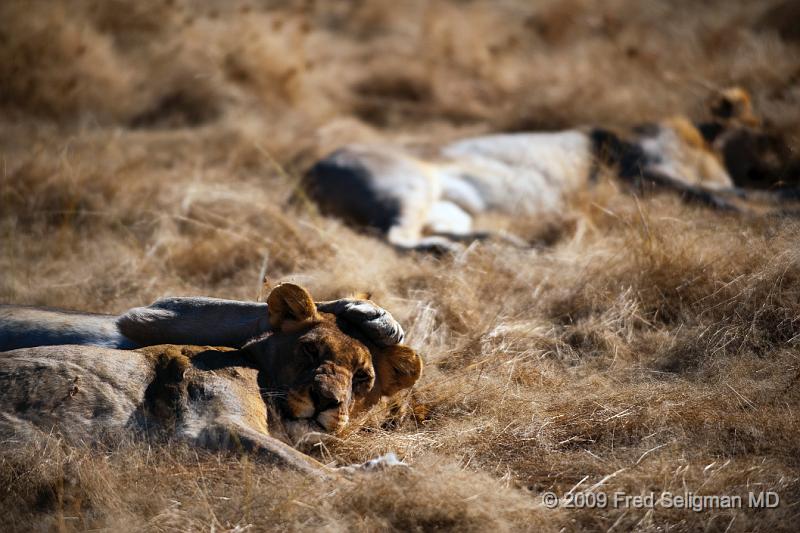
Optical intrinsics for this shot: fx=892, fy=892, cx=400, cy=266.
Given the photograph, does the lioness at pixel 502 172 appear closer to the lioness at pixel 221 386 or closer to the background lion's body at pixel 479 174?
the background lion's body at pixel 479 174

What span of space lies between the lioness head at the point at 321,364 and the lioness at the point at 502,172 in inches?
81.8

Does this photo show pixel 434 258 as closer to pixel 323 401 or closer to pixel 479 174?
pixel 479 174

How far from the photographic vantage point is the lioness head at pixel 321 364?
3912 mm

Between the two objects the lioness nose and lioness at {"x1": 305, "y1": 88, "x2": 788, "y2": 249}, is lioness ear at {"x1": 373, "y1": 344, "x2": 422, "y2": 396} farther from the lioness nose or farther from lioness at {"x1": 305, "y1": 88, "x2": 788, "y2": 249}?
lioness at {"x1": 305, "y1": 88, "x2": 788, "y2": 249}

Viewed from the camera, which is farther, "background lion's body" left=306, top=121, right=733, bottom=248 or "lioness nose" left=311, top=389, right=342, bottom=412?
"background lion's body" left=306, top=121, right=733, bottom=248

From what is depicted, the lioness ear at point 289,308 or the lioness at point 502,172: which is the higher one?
the lioness ear at point 289,308

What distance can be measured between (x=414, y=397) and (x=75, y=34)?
6.76m

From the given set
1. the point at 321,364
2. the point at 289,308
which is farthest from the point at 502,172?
the point at 321,364

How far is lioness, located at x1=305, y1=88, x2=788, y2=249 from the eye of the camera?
7.13 metres

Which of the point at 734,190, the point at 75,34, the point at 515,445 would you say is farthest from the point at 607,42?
the point at 515,445

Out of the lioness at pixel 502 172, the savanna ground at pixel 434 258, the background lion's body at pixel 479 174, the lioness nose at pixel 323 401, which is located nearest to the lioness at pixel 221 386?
the lioness nose at pixel 323 401

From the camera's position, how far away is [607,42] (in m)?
11.2

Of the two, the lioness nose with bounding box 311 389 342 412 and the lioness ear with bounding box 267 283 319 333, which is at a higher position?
the lioness ear with bounding box 267 283 319 333

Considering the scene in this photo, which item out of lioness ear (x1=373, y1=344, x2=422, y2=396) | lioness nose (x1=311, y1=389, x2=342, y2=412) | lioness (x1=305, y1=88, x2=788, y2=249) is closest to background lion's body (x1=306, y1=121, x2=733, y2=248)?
lioness (x1=305, y1=88, x2=788, y2=249)
